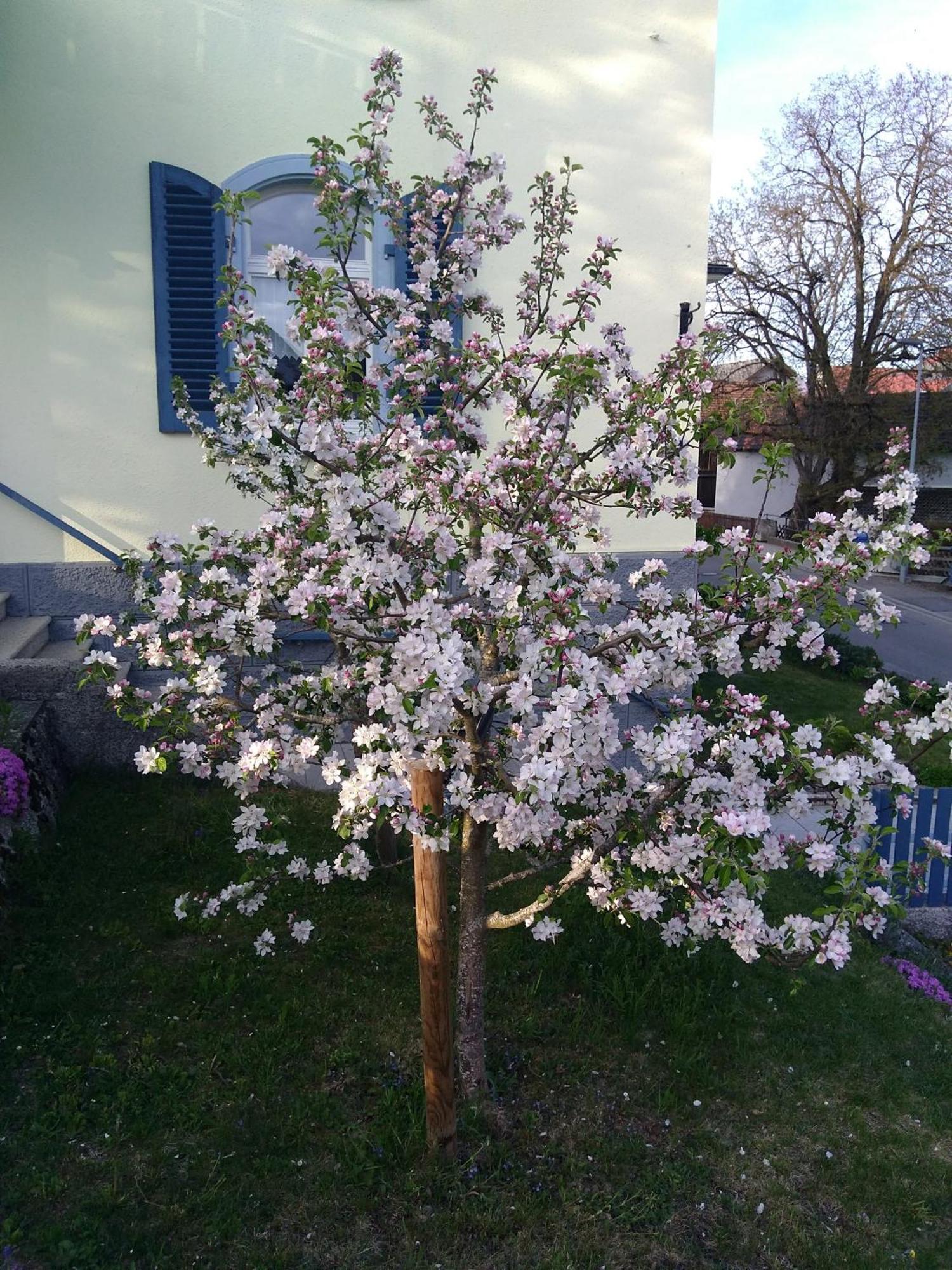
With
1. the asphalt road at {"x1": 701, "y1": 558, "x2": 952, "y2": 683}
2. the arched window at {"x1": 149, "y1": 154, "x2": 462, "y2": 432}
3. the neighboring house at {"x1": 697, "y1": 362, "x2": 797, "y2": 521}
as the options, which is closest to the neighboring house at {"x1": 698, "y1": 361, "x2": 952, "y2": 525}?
the neighboring house at {"x1": 697, "y1": 362, "x2": 797, "y2": 521}

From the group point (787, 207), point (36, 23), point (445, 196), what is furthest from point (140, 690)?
point (787, 207)

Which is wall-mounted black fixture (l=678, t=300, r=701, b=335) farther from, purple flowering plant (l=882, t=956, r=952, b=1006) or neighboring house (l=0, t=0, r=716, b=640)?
purple flowering plant (l=882, t=956, r=952, b=1006)

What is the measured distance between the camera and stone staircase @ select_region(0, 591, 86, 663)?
5.41 meters

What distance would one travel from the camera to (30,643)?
5.61m

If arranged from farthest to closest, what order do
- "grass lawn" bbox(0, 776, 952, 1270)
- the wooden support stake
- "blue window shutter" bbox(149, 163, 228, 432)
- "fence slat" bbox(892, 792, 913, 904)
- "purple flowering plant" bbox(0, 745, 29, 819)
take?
"blue window shutter" bbox(149, 163, 228, 432) < "fence slat" bbox(892, 792, 913, 904) < "purple flowering plant" bbox(0, 745, 29, 819) < the wooden support stake < "grass lawn" bbox(0, 776, 952, 1270)

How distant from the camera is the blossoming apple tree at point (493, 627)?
8.87 ft

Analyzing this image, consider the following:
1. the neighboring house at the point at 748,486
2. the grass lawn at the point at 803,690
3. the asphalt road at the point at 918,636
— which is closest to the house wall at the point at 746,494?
the neighboring house at the point at 748,486

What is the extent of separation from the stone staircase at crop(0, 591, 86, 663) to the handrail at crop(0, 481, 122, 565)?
53 centimetres

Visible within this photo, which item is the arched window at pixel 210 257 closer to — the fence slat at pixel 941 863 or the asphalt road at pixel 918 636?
the fence slat at pixel 941 863

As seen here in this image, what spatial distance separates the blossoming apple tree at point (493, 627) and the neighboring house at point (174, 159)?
7.91ft

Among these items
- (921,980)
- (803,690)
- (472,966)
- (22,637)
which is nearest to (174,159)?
(22,637)

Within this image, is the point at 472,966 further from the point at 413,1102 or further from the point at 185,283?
the point at 185,283

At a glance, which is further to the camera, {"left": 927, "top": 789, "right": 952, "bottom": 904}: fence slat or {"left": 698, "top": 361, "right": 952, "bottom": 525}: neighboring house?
{"left": 698, "top": 361, "right": 952, "bottom": 525}: neighboring house

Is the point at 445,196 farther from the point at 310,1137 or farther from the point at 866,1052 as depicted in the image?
the point at 866,1052
